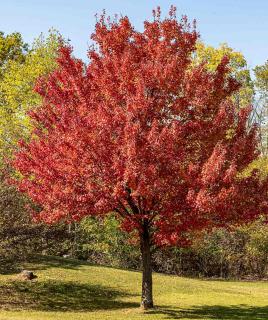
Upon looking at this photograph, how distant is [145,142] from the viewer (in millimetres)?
16891

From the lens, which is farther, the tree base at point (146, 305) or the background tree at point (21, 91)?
the background tree at point (21, 91)

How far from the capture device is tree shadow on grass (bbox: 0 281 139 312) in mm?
21438

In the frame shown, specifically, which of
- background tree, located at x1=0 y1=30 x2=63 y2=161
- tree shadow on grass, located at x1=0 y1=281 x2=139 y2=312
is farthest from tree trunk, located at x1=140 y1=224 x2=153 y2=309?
background tree, located at x1=0 y1=30 x2=63 y2=161

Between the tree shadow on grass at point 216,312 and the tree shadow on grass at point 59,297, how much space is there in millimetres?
2601

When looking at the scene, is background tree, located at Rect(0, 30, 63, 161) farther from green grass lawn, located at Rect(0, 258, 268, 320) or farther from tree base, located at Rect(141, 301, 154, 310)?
tree base, located at Rect(141, 301, 154, 310)

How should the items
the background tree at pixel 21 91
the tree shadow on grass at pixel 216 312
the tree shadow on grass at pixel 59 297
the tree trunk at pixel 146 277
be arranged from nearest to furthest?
1. the tree shadow on grass at pixel 216 312
2. the tree trunk at pixel 146 277
3. the tree shadow on grass at pixel 59 297
4. the background tree at pixel 21 91

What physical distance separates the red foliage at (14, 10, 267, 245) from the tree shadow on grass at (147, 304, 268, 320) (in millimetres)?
3040

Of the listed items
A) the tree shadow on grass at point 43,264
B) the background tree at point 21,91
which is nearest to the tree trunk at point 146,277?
the tree shadow on grass at point 43,264

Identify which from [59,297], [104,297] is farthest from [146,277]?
[59,297]

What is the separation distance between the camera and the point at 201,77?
18172 mm

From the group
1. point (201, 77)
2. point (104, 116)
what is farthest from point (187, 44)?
point (104, 116)

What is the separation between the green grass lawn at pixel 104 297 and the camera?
19.1 meters

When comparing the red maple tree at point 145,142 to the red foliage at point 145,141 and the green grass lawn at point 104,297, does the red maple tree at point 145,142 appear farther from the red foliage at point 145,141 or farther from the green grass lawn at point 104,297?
Answer: the green grass lawn at point 104,297

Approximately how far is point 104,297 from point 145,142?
1060cm
